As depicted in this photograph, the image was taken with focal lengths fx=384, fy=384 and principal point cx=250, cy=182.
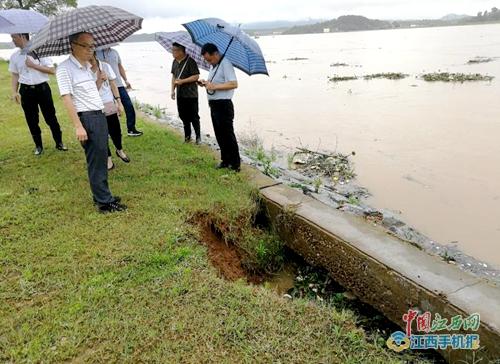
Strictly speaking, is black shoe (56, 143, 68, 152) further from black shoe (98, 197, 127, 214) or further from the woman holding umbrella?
black shoe (98, 197, 127, 214)

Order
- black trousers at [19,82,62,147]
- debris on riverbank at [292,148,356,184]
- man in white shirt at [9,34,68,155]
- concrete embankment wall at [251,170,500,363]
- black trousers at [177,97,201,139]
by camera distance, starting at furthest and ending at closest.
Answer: debris on riverbank at [292,148,356,184] → black trousers at [177,97,201,139] → black trousers at [19,82,62,147] → man in white shirt at [9,34,68,155] → concrete embankment wall at [251,170,500,363]

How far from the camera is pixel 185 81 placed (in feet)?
19.8

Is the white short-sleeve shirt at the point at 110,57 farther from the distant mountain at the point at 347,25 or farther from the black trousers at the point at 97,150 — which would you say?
the distant mountain at the point at 347,25

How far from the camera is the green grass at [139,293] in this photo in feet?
8.13

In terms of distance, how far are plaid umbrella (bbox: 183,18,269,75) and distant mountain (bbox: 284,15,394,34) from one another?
392ft

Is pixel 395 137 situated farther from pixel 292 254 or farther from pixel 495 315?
pixel 495 315

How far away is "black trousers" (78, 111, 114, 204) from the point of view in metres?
3.82

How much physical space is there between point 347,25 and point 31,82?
128 m

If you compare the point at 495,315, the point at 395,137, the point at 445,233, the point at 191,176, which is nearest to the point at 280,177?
the point at 191,176

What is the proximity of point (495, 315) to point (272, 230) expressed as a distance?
233 cm

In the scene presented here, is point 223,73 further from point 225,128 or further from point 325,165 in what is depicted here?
point 325,165

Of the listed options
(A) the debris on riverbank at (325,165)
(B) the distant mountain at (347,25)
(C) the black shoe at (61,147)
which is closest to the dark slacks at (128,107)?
(C) the black shoe at (61,147)

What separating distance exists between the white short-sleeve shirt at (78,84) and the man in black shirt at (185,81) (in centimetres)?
235

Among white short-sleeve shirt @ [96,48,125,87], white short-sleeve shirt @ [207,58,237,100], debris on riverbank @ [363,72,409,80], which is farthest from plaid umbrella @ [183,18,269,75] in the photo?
debris on riverbank @ [363,72,409,80]
